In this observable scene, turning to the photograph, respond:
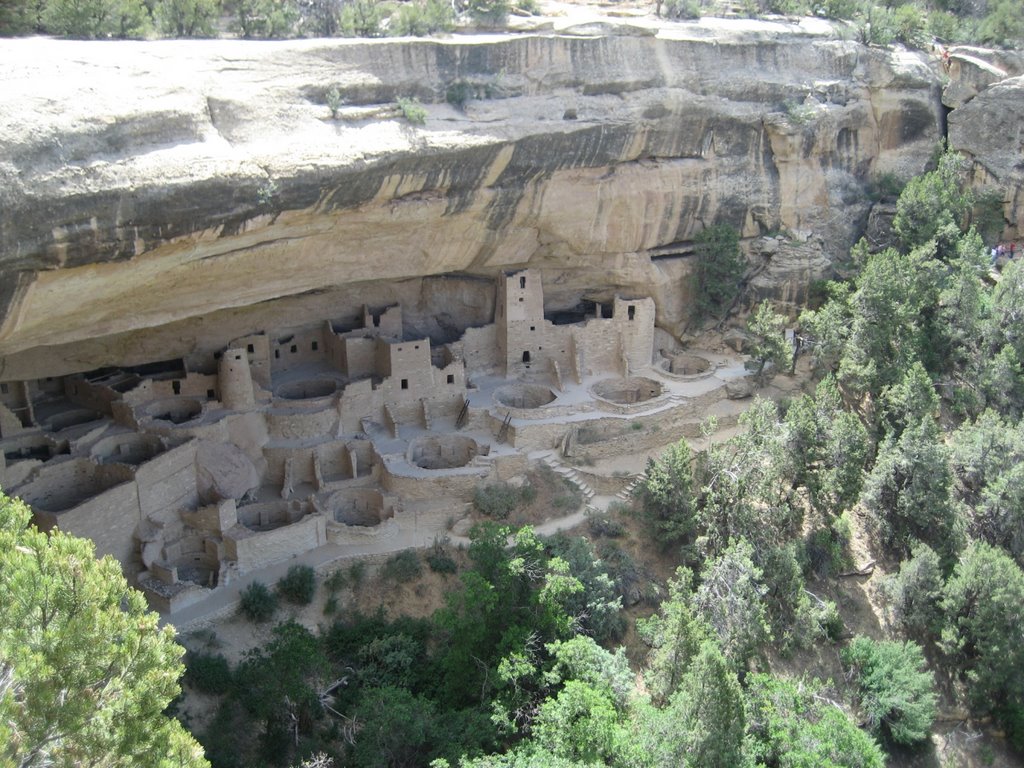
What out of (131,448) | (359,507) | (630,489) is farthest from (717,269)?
(131,448)

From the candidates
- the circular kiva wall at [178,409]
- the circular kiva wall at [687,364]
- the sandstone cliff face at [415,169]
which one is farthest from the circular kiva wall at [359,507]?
the circular kiva wall at [687,364]

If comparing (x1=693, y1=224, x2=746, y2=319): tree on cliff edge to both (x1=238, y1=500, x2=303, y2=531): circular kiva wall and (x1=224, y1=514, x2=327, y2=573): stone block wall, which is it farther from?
(x1=238, y1=500, x2=303, y2=531): circular kiva wall

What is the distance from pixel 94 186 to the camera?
14.3 m

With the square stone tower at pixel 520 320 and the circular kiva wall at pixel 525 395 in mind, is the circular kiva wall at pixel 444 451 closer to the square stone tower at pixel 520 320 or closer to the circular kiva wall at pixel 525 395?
the circular kiva wall at pixel 525 395

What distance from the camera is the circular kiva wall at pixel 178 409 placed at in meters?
20.1

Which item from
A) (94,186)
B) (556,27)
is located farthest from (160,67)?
(556,27)

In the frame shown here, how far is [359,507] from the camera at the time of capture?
66.4 ft

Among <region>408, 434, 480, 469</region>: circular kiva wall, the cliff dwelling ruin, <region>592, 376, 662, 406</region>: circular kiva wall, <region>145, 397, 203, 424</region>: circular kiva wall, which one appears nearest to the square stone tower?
the cliff dwelling ruin

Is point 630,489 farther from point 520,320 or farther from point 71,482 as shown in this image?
point 71,482

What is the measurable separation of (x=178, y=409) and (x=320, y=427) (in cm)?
277

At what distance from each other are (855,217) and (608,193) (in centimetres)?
797

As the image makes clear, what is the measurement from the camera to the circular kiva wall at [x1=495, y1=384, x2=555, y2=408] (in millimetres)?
23047

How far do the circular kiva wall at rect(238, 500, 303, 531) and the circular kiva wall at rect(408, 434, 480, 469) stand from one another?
3047 mm

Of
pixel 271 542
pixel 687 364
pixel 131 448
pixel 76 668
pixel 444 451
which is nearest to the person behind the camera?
pixel 76 668
